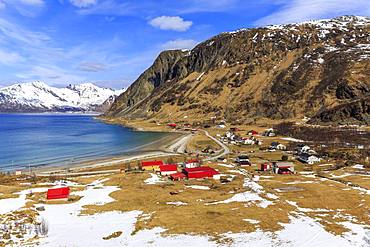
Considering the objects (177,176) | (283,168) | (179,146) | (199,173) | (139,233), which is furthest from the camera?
(179,146)

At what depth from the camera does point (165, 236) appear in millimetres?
38406

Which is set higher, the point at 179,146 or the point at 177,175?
the point at 177,175

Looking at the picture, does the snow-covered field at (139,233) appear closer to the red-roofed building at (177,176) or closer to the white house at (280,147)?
the red-roofed building at (177,176)

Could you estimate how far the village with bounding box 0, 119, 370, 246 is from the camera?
4044 centimetres

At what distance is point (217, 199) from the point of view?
5634 cm

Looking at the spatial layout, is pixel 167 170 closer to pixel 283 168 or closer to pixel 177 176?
pixel 177 176

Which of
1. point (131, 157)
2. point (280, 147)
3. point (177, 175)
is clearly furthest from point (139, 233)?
point (280, 147)

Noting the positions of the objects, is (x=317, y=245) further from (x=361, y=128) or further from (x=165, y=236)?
(x=361, y=128)

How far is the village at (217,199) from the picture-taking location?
40.4 meters

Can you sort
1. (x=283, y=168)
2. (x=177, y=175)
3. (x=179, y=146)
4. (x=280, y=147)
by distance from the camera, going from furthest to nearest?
(x=179, y=146), (x=280, y=147), (x=283, y=168), (x=177, y=175)

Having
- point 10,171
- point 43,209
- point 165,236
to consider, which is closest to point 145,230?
point 165,236

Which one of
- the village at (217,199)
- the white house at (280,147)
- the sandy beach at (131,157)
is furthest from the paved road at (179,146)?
the white house at (280,147)

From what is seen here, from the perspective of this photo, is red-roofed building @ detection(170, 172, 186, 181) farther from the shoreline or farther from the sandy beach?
the shoreline

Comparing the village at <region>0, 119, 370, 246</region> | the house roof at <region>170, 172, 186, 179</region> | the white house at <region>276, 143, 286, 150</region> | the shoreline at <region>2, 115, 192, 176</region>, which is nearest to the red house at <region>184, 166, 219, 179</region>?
the village at <region>0, 119, 370, 246</region>
